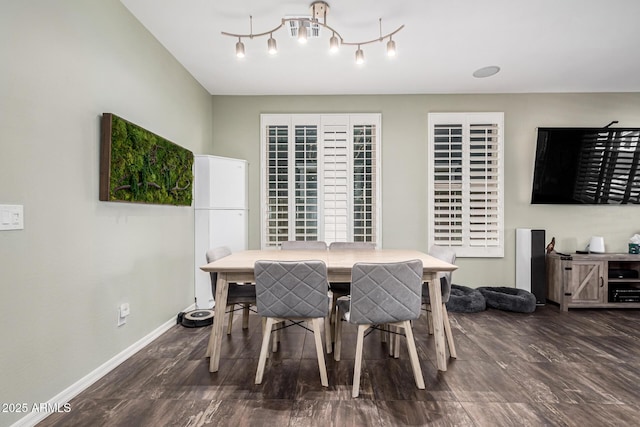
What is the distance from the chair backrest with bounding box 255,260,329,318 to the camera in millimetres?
2068

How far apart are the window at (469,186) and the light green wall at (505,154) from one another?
0.14 metres

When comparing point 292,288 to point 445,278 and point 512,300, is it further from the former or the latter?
point 512,300

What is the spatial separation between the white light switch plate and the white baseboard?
3.17 ft

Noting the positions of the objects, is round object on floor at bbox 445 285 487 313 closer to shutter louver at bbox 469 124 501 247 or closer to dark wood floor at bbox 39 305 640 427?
dark wood floor at bbox 39 305 640 427

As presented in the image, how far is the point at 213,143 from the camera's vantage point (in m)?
4.51

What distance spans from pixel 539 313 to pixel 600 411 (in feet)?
6.78

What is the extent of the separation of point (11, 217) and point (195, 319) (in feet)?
6.35

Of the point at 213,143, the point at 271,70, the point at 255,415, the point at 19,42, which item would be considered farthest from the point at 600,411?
the point at 213,143

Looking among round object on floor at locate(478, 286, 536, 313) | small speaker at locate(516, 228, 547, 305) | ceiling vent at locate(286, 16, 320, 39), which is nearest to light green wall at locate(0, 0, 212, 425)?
ceiling vent at locate(286, 16, 320, 39)

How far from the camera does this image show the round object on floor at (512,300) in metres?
3.69

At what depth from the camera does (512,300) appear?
12.2ft

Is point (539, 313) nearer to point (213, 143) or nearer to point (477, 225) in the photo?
point (477, 225)

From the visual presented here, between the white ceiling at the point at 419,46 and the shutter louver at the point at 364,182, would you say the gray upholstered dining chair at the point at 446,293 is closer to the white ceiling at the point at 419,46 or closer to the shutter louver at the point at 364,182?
the shutter louver at the point at 364,182

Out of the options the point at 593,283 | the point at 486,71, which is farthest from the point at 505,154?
the point at 593,283
